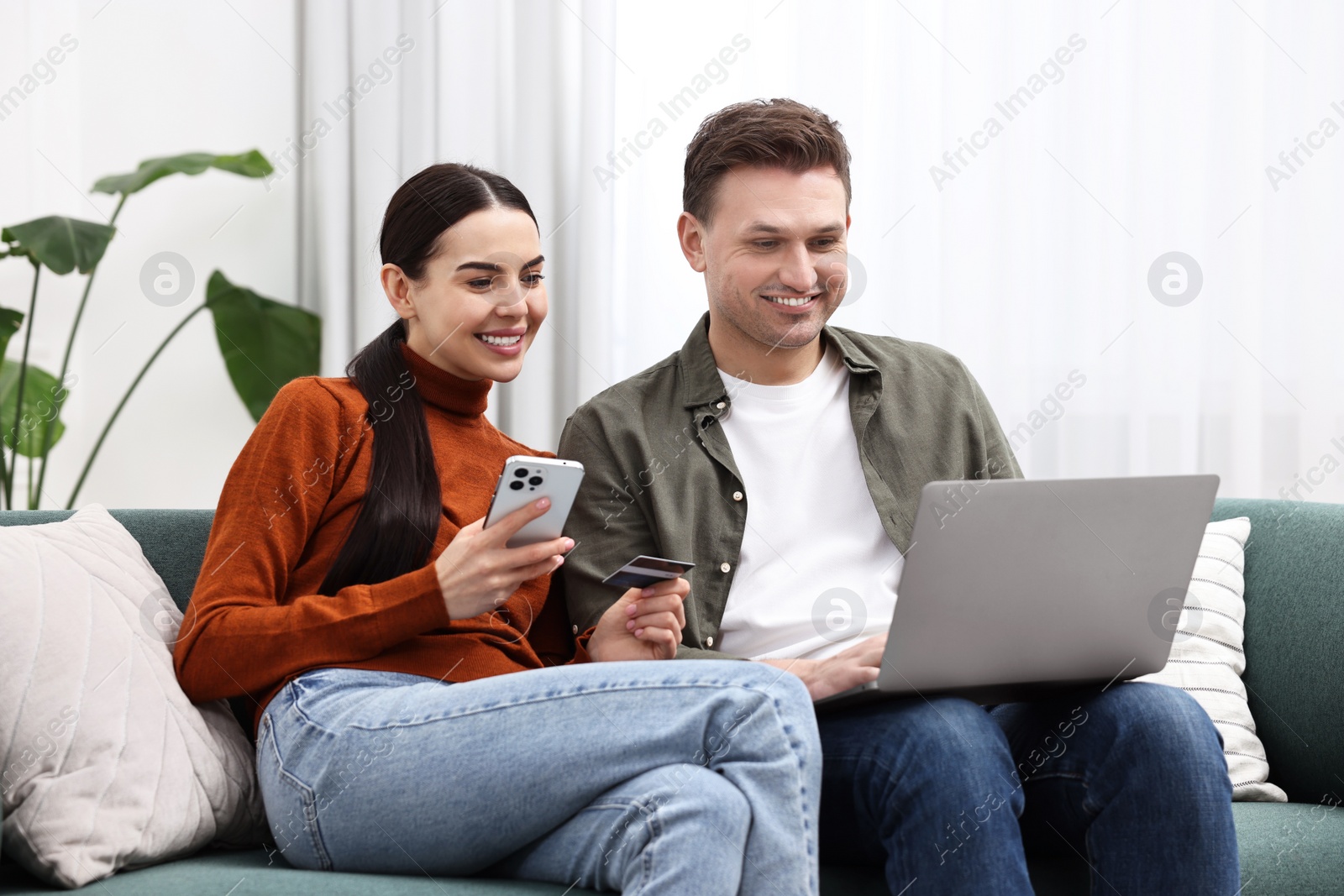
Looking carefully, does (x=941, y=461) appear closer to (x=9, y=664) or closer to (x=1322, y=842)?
(x=1322, y=842)

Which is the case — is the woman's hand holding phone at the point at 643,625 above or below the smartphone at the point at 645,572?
below

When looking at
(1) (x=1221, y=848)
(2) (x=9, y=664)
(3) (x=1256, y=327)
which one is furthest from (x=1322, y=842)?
(2) (x=9, y=664)

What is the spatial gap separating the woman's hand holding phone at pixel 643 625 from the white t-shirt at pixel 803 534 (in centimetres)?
11

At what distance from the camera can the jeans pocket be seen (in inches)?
43.7

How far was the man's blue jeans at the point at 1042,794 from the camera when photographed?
1069 mm

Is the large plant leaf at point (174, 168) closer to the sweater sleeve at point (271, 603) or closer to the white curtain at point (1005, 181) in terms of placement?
the white curtain at point (1005, 181)

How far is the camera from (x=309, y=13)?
2602mm

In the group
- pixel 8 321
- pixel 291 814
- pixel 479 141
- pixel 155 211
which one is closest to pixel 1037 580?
pixel 291 814

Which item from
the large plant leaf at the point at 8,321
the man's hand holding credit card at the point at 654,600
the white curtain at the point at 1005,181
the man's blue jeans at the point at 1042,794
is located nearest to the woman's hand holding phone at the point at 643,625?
the man's hand holding credit card at the point at 654,600

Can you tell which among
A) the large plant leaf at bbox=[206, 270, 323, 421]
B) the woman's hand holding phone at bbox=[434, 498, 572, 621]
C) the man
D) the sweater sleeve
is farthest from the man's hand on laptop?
the large plant leaf at bbox=[206, 270, 323, 421]

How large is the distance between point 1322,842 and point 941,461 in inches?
25.3

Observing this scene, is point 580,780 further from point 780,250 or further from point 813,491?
point 780,250

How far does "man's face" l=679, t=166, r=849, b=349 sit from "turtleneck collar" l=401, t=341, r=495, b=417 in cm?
39

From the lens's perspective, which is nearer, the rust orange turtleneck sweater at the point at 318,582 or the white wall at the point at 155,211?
the rust orange turtleneck sweater at the point at 318,582
